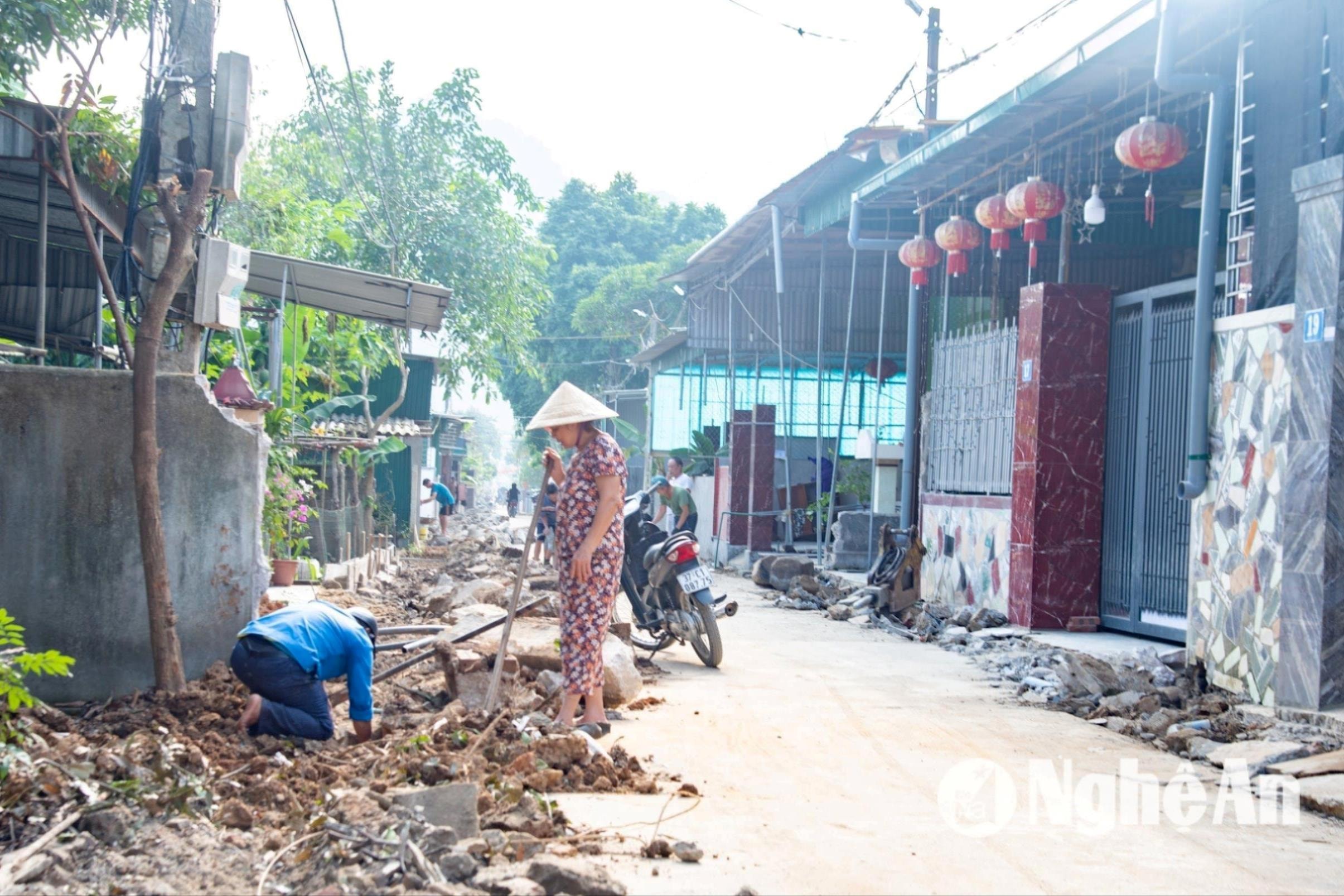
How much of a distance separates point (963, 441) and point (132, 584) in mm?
9162

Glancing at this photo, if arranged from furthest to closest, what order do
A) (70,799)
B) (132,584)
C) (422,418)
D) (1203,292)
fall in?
1. (422,418)
2. (1203,292)
3. (132,584)
4. (70,799)

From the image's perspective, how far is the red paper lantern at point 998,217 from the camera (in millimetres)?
11461

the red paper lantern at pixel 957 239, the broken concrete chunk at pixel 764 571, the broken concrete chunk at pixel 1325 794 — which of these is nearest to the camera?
the broken concrete chunk at pixel 1325 794

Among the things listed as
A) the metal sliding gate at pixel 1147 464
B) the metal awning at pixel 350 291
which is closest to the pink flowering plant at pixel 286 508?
the metal awning at pixel 350 291

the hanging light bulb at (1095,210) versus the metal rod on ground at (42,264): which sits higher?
the hanging light bulb at (1095,210)

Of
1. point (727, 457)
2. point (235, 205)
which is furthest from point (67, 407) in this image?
point (727, 457)

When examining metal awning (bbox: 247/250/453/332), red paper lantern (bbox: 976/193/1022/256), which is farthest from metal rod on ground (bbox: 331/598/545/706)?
red paper lantern (bbox: 976/193/1022/256)

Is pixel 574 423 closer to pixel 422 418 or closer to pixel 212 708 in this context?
pixel 212 708

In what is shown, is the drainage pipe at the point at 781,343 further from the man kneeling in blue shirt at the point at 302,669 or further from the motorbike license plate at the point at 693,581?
the man kneeling in blue shirt at the point at 302,669

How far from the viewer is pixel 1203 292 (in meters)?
8.09

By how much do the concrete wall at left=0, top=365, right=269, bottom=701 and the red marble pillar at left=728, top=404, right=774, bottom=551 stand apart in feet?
46.1

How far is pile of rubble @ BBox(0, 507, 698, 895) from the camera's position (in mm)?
3631

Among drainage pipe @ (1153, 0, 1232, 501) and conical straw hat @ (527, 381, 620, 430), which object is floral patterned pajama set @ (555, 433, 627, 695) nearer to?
conical straw hat @ (527, 381, 620, 430)

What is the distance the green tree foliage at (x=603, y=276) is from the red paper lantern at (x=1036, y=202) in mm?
24792
